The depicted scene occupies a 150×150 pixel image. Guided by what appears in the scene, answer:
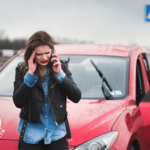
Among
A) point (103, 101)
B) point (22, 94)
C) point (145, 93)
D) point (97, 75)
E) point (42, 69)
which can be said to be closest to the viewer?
point (22, 94)

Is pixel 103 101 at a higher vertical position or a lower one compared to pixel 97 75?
lower

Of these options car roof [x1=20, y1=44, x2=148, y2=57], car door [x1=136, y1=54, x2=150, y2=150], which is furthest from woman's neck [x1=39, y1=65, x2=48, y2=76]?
car roof [x1=20, y1=44, x2=148, y2=57]

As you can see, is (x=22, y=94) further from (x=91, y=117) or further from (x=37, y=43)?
(x=91, y=117)

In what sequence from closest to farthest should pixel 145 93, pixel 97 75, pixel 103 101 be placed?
1. pixel 103 101
2. pixel 97 75
3. pixel 145 93

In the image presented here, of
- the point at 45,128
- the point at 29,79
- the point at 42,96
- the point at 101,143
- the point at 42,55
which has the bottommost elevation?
the point at 101,143

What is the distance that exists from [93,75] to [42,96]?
166 cm

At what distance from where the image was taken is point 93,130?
7.74ft

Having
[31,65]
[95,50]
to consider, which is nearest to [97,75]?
[95,50]

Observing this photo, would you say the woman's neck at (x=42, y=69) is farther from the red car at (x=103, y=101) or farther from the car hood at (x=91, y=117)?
the car hood at (x=91, y=117)

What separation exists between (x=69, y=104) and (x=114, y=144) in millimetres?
749

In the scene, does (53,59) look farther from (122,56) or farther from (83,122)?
(122,56)

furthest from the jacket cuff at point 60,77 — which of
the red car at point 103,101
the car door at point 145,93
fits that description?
the car door at point 145,93

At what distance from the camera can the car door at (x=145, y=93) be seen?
3.03 metres

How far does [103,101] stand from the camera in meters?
2.97
